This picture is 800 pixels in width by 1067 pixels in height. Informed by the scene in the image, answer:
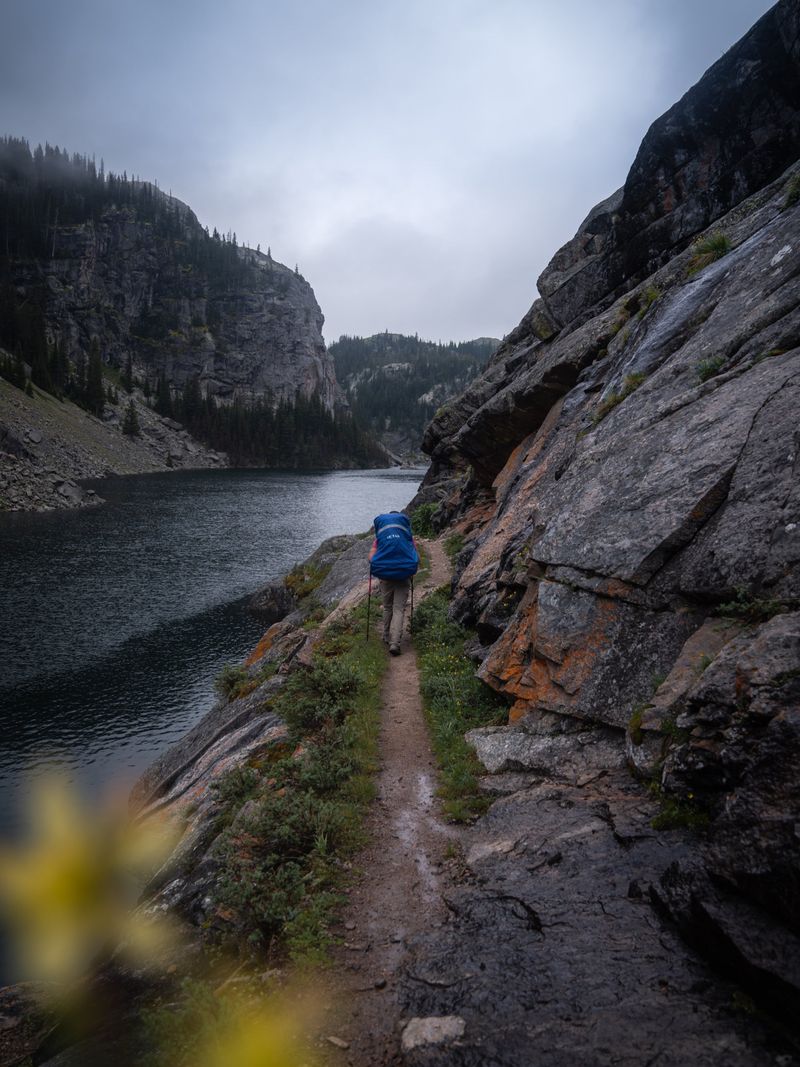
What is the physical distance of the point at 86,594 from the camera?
113ft

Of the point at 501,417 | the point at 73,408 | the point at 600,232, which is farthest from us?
the point at 73,408

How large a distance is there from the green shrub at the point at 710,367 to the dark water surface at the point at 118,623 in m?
19.5

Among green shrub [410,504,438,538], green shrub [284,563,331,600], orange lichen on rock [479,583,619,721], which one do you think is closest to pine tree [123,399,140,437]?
green shrub [284,563,331,600]

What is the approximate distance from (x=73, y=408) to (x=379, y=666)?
131 meters

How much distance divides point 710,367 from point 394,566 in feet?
26.9

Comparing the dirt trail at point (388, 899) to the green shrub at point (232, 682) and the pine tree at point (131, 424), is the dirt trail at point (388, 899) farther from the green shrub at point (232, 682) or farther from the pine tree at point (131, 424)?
the pine tree at point (131, 424)

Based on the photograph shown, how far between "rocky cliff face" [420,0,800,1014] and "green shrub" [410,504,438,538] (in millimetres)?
14671

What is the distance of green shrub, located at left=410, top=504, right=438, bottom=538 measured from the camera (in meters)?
33.3

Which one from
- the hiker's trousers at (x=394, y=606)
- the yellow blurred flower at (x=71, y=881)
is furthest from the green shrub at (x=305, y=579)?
the yellow blurred flower at (x=71, y=881)

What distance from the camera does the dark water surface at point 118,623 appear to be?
20.5 metres

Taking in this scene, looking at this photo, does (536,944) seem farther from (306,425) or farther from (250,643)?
(306,425)

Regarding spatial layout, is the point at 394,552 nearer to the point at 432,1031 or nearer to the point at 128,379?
the point at 432,1031

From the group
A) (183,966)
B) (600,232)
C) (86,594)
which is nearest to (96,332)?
(86,594)

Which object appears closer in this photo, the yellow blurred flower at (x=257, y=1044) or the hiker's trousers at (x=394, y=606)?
the yellow blurred flower at (x=257, y=1044)
